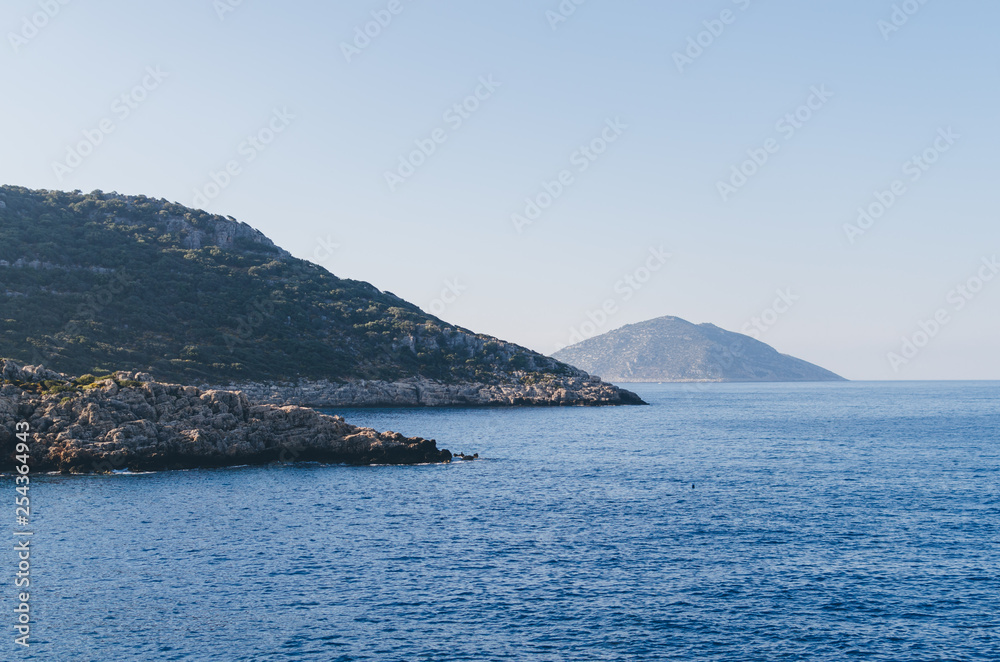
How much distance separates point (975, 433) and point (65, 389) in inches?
5252

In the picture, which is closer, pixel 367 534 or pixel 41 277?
pixel 367 534

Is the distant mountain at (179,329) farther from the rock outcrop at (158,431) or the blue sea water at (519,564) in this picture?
the blue sea water at (519,564)

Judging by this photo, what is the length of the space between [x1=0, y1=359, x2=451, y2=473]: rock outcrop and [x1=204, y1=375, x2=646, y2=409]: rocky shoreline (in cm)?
6167

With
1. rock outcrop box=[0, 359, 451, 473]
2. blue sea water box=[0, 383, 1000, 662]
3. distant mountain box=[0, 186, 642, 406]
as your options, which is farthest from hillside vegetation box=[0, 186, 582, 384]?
blue sea water box=[0, 383, 1000, 662]

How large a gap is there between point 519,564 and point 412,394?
134993 millimetres

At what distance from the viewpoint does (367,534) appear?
2008 inches

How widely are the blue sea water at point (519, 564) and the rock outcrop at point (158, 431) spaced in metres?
3.85

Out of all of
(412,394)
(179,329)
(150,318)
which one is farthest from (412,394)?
(150,318)

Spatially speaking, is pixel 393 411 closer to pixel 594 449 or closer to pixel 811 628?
pixel 594 449

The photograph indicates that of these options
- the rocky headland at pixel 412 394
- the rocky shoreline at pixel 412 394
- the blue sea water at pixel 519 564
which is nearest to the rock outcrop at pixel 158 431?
the blue sea water at pixel 519 564

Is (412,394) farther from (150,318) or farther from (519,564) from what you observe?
(519,564)

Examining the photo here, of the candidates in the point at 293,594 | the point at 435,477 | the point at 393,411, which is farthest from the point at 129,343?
the point at 293,594

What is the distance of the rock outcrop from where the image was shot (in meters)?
72.8

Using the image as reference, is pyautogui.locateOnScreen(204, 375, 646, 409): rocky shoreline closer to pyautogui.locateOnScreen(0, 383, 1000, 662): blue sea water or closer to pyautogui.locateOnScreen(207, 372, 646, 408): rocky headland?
pyautogui.locateOnScreen(207, 372, 646, 408): rocky headland
